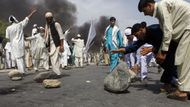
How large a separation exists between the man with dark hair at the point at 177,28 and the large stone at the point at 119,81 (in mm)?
1044

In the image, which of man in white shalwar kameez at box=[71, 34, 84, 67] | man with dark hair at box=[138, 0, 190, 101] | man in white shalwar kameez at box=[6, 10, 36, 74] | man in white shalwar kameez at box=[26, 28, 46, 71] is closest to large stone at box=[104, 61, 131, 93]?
man with dark hair at box=[138, 0, 190, 101]

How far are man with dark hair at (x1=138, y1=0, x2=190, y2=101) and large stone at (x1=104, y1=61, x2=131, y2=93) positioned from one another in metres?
1.04

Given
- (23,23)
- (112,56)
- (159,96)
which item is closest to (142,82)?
(112,56)

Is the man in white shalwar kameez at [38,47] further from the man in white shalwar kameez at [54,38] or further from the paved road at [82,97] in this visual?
the paved road at [82,97]

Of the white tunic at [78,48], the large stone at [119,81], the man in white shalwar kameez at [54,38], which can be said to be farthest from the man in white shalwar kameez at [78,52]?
the large stone at [119,81]

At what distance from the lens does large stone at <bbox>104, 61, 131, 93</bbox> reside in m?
8.25

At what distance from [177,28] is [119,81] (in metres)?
1.54

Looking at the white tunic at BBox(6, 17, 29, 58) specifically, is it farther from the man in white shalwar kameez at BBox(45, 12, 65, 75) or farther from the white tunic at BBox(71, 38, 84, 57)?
the white tunic at BBox(71, 38, 84, 57)

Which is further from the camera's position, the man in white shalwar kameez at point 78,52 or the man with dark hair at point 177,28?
the man in white shalwar kameez at point 78,52

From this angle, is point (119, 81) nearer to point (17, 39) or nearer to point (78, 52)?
point (17, 39)

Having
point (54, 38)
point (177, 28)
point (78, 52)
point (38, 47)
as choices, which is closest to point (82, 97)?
point (177, 28)

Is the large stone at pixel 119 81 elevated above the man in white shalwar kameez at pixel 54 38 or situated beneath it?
situated beneath

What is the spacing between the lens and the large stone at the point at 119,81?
8.25 metres

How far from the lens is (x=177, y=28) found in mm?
7441
